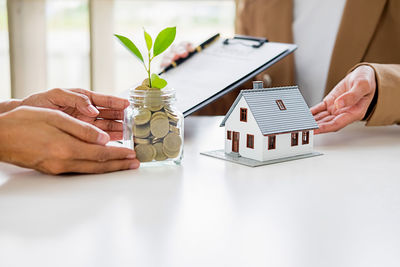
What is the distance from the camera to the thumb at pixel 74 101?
3.75 ft

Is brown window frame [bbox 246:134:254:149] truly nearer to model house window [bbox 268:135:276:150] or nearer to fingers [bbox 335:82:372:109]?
model house window [bbox 268:135:276:150]

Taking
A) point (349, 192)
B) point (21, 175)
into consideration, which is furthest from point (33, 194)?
point (349, 192)

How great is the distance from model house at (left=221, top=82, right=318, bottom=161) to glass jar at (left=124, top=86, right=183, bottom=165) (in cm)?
15

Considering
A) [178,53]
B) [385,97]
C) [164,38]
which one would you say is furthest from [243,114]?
[178,53]

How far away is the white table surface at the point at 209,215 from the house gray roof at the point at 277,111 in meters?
0.08

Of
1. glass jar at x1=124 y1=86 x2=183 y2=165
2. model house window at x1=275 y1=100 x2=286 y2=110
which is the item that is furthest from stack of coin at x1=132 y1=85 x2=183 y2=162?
model house window at x1=275 y1=100 x2=286 y2=110

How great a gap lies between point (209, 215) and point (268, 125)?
37 cm

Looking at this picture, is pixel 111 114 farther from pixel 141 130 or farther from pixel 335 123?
pixel 335 123

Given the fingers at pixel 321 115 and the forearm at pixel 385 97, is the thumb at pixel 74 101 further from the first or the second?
the forearm at pixel 385 97

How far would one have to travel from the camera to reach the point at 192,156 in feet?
3.83

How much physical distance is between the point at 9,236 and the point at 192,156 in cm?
54

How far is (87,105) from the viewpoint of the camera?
1.15 m

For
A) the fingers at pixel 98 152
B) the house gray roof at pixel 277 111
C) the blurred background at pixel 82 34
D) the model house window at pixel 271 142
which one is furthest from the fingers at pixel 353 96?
the blurred background at pixel 82 34

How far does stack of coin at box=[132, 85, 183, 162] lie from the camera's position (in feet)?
3.34
